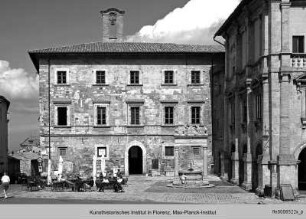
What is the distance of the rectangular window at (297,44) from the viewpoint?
23.8 metres

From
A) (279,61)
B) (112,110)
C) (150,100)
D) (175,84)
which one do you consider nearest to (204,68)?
(175,84)

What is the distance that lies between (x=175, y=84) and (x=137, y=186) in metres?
10.6

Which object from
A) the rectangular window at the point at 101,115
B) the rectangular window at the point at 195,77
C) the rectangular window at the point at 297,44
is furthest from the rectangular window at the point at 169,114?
the rectangular window at the point at 297,44

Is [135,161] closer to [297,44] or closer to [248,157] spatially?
[248,157]

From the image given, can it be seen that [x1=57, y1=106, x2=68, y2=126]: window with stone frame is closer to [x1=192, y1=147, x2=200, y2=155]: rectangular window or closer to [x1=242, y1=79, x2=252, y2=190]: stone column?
[x1=192, y1=147, x2=200, y2=155]: rectangular window

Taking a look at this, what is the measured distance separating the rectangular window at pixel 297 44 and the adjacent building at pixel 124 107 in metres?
13.8

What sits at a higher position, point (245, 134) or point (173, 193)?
point (245, 134)

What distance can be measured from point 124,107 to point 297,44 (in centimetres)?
1709

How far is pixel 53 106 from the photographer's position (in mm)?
37031

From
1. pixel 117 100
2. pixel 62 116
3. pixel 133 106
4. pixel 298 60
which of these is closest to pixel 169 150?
pixel 133 106

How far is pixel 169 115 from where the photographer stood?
37594 millimetres

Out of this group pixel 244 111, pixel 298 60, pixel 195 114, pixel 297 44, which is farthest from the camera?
pixel 195 114

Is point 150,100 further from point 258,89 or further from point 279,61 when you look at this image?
point 279,61

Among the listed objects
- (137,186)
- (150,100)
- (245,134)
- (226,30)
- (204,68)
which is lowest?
(137,186)
